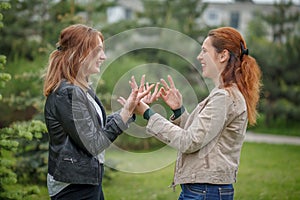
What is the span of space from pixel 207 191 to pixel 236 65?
0.73 metres

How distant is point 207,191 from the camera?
2576mm

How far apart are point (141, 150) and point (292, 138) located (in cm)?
563

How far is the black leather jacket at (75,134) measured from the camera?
8.21ft

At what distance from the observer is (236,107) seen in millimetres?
2523

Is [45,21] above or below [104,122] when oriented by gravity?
below

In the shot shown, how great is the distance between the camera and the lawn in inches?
239

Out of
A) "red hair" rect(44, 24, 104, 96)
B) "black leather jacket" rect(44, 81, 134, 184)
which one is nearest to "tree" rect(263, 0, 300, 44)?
"red hair" rect(44, 24, 104, 96)

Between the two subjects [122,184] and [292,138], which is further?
[292,138]

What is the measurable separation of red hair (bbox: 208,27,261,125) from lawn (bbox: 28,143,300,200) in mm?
1365

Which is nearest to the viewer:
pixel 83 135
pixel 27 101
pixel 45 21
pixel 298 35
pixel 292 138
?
pixel 83 135

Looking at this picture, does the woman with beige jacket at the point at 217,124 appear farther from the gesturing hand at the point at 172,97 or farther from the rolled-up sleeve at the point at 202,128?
the gesturing hand at the point at 172,97

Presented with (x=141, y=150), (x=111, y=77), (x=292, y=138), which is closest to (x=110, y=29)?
(x=111, y=77)

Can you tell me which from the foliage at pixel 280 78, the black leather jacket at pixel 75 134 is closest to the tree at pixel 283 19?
the foliage at pixel 280 78

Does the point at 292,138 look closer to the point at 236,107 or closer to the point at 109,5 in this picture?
the point at 109,5
